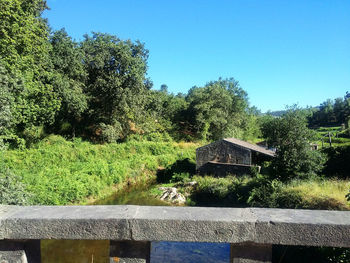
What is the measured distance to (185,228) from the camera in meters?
2.11

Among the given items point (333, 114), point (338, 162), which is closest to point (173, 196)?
point (338, 162)

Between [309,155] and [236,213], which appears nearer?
[236,213]

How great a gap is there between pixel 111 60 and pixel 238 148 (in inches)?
661

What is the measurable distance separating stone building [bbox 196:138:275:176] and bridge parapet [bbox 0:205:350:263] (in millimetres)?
20135

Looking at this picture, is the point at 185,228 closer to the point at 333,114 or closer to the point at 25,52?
the point at 25,52

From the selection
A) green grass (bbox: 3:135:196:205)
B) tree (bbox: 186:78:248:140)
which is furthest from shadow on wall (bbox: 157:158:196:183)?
tree (bbox: 186:78:248:140)

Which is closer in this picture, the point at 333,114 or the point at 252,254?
the point at 252,254

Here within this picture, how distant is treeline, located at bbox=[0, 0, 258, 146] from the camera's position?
16281 mm

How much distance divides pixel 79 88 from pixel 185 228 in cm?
2683

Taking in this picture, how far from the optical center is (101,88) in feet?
93.8

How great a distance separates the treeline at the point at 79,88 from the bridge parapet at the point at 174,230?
13400mm

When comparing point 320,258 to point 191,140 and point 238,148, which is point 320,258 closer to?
point 238,148

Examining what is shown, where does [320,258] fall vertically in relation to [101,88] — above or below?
below

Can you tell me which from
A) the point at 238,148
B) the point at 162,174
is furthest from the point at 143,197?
the point at 238,148
